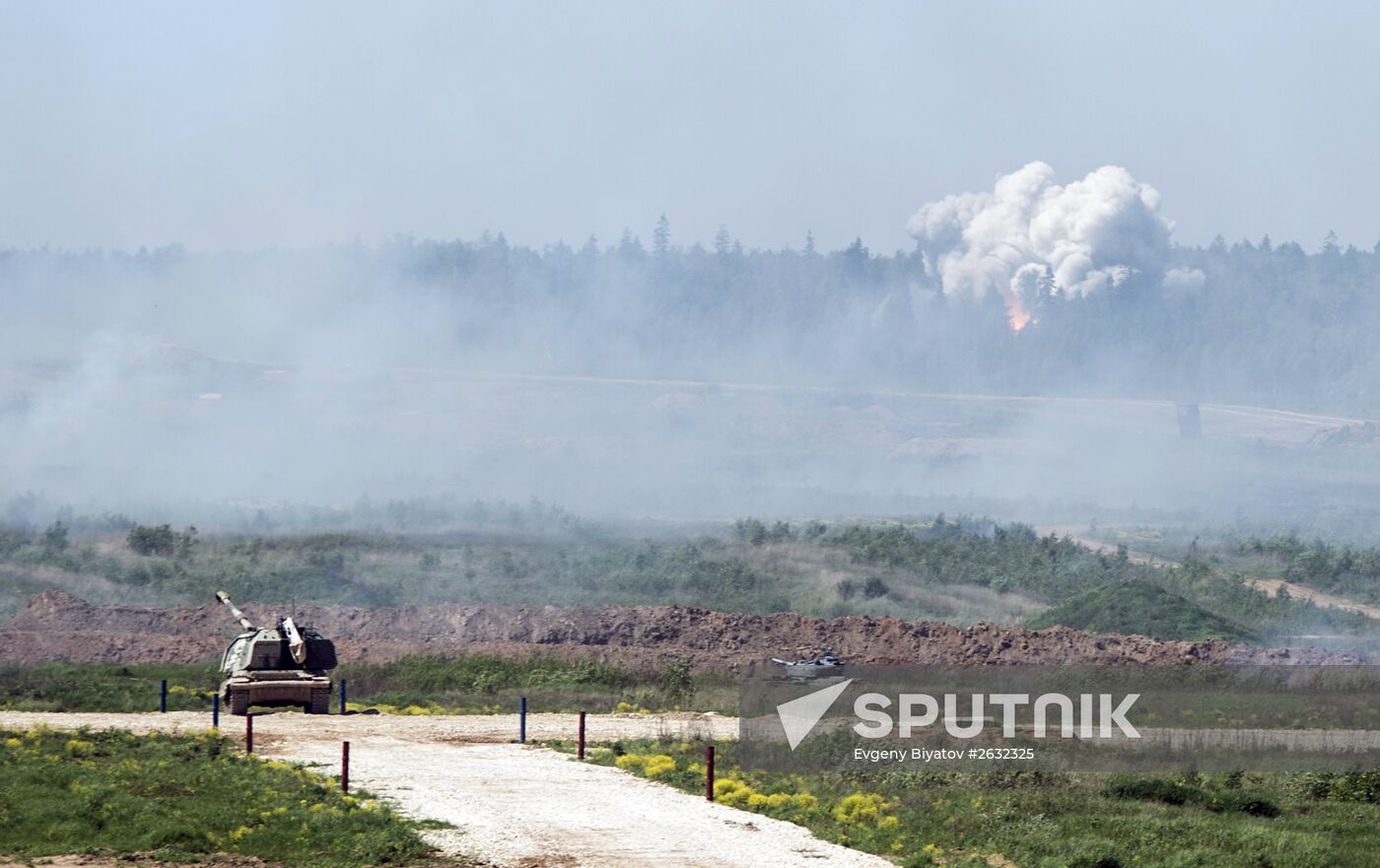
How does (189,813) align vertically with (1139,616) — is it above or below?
below

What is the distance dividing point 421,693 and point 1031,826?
67.1 ft

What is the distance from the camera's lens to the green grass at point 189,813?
21141mm

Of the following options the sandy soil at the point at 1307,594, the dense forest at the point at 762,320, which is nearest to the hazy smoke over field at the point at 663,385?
the dense forest at the point at 762,320

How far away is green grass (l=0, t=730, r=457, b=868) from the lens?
21.1 metres

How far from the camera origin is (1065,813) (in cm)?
2503

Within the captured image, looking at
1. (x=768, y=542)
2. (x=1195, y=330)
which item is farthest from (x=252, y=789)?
(x=1195, y=330)

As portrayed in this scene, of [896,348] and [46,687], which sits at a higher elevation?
[896,348]

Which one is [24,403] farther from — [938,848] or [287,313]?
[938,848]

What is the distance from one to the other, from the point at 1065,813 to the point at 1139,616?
3106 centimetres

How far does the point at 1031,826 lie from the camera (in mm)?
23484

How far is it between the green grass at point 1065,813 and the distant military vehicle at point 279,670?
9438 mm

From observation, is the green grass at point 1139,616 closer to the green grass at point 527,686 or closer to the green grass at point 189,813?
the green grass at point 527,686
